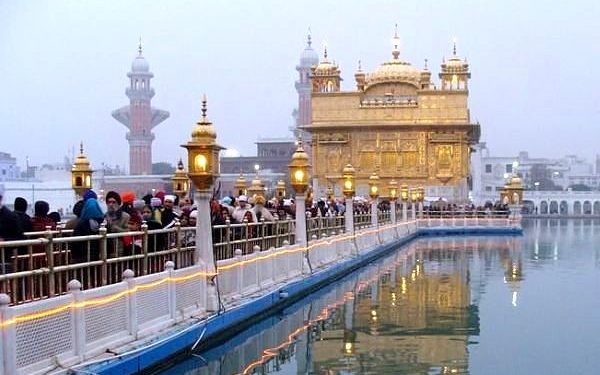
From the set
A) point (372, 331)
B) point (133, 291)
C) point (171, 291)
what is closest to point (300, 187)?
point (372, 331)

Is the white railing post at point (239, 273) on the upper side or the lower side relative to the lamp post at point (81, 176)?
lower

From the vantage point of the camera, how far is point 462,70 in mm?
55656

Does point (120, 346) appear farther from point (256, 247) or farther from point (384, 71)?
→ point (384, 71)

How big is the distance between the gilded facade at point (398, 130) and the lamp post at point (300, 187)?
36981 millimetres

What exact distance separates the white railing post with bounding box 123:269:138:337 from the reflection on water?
66cm

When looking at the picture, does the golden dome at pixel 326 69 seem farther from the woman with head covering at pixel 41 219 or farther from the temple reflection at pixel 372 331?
the woman with head covering at pixel 41 219

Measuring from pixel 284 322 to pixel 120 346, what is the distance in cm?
462

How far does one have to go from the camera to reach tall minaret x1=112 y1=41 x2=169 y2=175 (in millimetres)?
94375

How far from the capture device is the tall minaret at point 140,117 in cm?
9438

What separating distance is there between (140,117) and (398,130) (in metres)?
47.7

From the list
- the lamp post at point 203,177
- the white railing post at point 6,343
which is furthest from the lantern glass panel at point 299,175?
the white railing post at point 6,343

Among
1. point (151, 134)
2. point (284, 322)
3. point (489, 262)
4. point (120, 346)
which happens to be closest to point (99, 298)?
point (120, 346)

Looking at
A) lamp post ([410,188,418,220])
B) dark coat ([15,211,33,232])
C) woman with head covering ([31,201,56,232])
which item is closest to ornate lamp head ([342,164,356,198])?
woman with head covering ([31,201,56,232])

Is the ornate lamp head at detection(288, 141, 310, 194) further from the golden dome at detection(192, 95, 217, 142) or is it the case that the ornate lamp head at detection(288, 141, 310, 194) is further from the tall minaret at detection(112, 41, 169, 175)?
the tall minaret at detection(112, 41, 169, 175)
